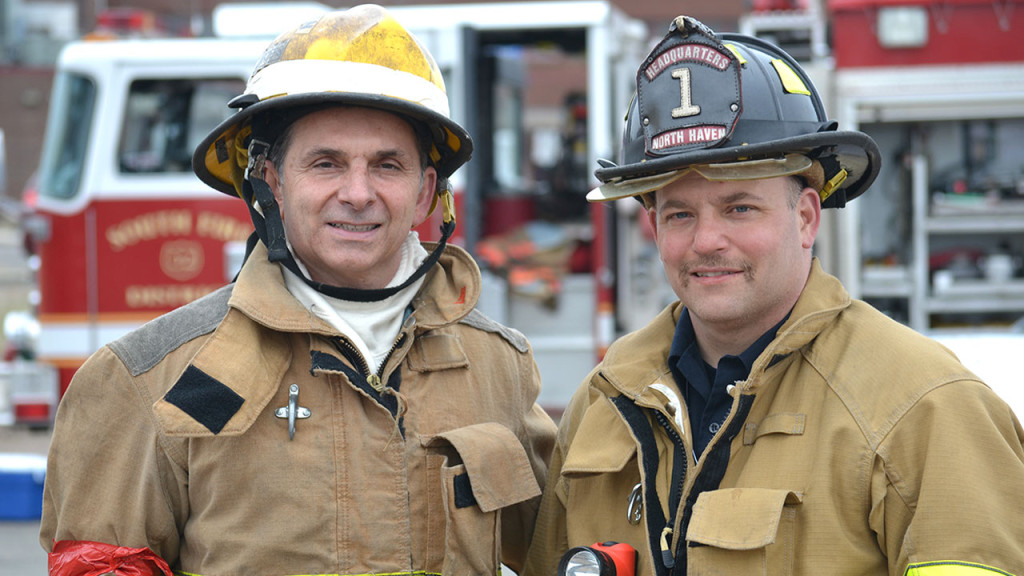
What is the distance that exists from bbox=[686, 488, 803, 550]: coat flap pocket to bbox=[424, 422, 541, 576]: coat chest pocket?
50 cm

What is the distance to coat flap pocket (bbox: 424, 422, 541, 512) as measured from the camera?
2.37 m

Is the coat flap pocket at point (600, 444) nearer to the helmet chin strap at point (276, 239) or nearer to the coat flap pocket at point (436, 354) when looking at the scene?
the coat flap pocket at point (436, 354)

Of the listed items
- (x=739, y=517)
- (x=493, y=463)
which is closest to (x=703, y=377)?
(x=739, y=517)

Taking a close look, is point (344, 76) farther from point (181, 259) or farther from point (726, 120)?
point (181, 259)

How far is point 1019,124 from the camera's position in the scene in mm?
6328

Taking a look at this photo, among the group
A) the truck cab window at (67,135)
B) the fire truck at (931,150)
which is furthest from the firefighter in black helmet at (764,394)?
the truck cab window at (67,135)

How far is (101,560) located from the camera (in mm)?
2213

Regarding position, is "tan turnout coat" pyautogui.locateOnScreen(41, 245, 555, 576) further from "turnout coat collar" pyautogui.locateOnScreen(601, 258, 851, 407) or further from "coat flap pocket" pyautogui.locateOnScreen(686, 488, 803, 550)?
"coat flap pocket" pyautogui.locateOnScreen(686, 488, 803, 550)

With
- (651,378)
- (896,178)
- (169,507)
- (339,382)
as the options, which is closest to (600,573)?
(651,378)

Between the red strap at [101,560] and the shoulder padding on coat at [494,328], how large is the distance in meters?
0.89

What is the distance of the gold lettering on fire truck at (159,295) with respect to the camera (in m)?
6.77

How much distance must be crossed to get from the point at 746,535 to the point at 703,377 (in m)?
0.41

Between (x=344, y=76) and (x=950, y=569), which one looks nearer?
(x=950, y=569)

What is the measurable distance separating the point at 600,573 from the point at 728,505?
27 cm
